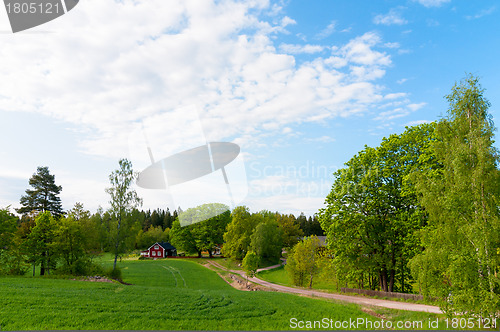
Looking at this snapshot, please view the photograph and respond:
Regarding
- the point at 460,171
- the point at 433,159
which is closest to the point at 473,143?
the point at 460,171

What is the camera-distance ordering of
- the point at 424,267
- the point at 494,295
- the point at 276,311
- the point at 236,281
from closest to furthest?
the point at 494,295 < the point at 424,267 < the point at 276,311 < the point at 236,281

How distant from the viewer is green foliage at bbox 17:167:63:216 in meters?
50.7

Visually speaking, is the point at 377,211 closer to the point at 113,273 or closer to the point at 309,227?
the point at 113,273

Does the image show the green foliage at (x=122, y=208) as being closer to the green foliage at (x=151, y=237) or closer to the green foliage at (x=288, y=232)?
the green foliage at (x=288, y=232)

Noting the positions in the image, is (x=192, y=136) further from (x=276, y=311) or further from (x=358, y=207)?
(x=358, y=207)

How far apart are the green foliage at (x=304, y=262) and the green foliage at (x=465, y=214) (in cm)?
2255

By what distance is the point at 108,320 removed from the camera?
1262cm

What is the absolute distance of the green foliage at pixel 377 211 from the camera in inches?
915

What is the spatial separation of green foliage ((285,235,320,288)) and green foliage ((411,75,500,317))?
22548 mm

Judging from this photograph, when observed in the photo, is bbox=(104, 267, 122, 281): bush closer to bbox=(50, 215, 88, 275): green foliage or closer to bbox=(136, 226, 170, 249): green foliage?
bbox=(50, 215, 88, 275): green foliage

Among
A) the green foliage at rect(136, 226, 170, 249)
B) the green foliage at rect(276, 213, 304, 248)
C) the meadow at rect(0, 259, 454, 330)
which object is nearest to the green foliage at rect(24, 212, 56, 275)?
the meadow at rect(0, 259, 454, 330)

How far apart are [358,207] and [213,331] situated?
1727 cm

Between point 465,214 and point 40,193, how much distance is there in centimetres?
6096

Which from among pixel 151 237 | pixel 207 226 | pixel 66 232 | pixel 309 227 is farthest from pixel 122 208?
pixel 309 227
